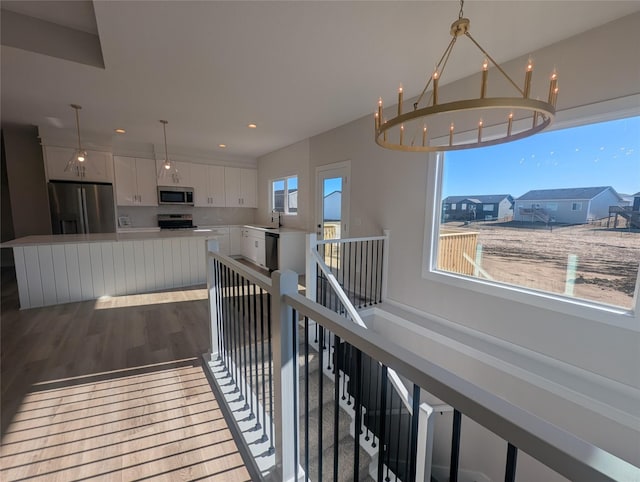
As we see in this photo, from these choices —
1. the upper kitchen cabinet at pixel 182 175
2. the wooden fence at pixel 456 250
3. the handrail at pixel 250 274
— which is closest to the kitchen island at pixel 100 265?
the handrail at pixel 250 274

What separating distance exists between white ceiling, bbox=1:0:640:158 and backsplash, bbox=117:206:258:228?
7.80 ft

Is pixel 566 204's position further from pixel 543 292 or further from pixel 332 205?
pixel 332 205

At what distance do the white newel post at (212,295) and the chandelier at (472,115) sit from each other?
1572 mm

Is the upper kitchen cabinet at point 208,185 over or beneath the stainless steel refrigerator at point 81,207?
over

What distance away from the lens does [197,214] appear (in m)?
6.82

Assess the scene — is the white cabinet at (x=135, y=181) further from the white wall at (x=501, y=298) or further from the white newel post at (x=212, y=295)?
the white newel post at (x=212, y=295)

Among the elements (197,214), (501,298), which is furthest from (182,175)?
(501,298)

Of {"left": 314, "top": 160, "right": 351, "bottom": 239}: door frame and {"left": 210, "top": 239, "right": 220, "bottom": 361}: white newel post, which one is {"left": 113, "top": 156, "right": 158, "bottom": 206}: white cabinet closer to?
{"left": 314, "top": 160, "right": 351, "bottom": 239}: door frame

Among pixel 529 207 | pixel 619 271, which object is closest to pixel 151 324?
pixel 529 207

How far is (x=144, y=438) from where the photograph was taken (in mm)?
1645

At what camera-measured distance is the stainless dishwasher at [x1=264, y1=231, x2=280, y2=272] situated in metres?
5.30

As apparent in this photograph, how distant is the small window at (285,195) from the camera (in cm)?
589

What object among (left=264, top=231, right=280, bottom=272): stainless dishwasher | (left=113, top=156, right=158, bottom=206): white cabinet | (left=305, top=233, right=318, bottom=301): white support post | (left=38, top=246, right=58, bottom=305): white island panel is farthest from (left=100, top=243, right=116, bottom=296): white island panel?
(left=305, top=233, right=318, bottom=301): white support post

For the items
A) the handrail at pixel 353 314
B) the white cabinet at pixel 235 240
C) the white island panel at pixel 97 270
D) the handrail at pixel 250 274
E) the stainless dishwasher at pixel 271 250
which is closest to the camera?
the handrail at pixel 250 274
